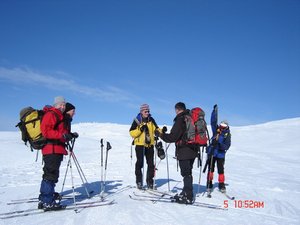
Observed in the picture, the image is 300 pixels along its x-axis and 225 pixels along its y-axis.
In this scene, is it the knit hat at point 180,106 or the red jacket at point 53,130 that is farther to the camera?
the knit hat at point 180,106

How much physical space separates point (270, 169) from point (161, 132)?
9.86 metres

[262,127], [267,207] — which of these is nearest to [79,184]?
[267,207]

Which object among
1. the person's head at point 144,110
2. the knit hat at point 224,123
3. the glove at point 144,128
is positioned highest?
the person's head at point 144,110

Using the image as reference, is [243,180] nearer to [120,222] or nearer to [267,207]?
[267,207]

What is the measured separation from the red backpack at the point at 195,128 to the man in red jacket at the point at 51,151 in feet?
8.95

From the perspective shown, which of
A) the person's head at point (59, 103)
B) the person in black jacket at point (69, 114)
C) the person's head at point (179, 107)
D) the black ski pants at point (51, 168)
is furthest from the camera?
the person's head at point (179, 107)

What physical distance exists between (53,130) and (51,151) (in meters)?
A: 0.45

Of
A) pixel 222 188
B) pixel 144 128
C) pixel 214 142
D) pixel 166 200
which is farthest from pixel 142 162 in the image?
pixel 222 188

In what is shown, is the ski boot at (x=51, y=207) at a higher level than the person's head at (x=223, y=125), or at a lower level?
lower

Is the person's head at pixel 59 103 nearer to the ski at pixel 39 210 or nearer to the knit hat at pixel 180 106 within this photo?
the ski at pixel 39 210

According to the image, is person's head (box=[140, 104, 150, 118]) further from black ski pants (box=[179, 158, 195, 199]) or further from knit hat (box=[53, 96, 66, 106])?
knit hat (box=[53, 96, 66, 106])

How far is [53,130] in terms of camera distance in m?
6.48

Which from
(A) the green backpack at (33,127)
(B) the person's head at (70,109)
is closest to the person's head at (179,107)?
(B) the person's head at (70,109)

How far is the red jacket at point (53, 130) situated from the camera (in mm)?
6410
